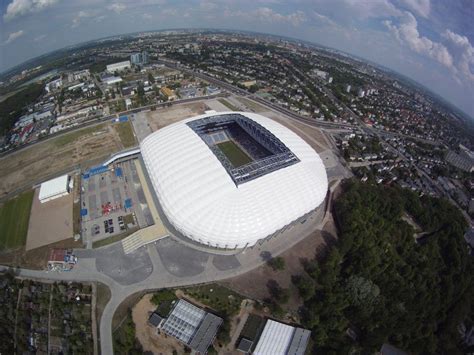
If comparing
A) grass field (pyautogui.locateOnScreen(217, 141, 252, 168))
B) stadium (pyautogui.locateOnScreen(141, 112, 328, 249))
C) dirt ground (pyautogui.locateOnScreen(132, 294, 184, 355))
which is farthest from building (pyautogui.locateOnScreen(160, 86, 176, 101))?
dirt ground (pyautogui.locateOnScreen(132, 294, 184, 355))

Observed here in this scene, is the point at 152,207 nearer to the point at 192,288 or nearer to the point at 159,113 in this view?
the point at 192,288

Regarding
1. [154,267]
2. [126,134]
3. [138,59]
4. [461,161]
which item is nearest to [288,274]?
[154,267]

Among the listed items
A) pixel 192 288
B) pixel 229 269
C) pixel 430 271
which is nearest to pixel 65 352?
pixel 192 288

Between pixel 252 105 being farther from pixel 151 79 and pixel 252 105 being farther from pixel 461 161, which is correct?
pixel 461 161

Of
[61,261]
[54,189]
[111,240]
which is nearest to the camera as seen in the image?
[61,261]

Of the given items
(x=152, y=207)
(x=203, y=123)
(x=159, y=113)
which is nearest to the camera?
(x=152, y=207)

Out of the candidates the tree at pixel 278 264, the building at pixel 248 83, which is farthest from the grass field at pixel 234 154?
the building at pixel 248 83

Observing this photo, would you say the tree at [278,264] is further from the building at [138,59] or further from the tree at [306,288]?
the building at [138,59]
